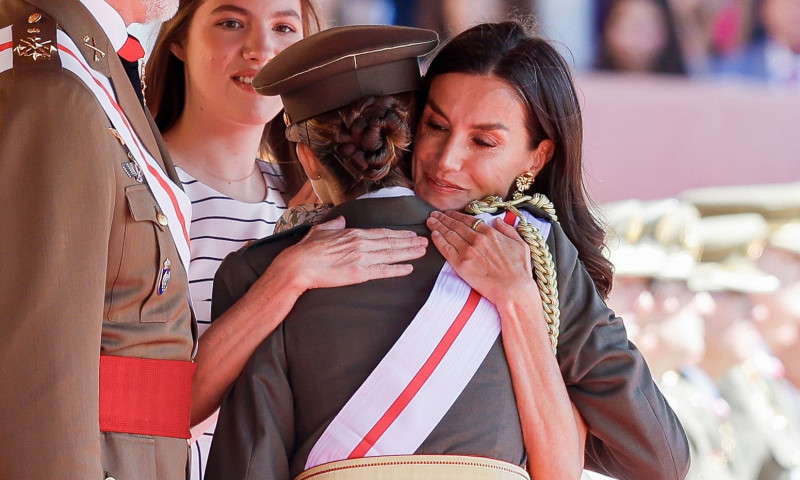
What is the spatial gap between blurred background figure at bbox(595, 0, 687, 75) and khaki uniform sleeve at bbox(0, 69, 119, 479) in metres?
3.59

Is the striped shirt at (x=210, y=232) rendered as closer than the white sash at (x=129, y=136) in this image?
No

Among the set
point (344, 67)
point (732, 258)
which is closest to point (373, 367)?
point (344, 67)

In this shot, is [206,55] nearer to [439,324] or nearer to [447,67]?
[447,67]

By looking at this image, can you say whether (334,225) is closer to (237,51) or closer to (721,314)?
(237,51)

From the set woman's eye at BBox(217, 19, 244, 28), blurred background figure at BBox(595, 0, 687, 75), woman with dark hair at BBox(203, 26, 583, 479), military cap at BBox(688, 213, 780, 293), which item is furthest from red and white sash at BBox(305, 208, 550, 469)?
blurred background figure at BBox(595, 0, 687, 75)

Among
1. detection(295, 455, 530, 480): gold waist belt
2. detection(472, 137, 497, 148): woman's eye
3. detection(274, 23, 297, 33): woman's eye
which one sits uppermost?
detection(274, 23, 297, 33): woman's eye

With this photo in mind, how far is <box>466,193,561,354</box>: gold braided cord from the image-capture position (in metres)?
1.71

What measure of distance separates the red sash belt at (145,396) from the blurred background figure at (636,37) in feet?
11.4

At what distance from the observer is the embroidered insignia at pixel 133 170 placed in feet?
4.99

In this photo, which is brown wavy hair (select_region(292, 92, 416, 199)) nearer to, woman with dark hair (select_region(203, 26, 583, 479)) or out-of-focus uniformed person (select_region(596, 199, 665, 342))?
woman with dark hair (select_region(203, 26, 583, 479))

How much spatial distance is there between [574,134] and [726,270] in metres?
2.72

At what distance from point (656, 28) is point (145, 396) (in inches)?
147

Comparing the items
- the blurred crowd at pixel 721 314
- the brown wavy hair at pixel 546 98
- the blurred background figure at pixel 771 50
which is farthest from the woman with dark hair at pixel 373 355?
the blurred background figure at pixel 771 50

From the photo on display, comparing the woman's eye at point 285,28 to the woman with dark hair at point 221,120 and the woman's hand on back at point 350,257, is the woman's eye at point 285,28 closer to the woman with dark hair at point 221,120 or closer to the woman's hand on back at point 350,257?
the woman with dark hair at point 221,120
